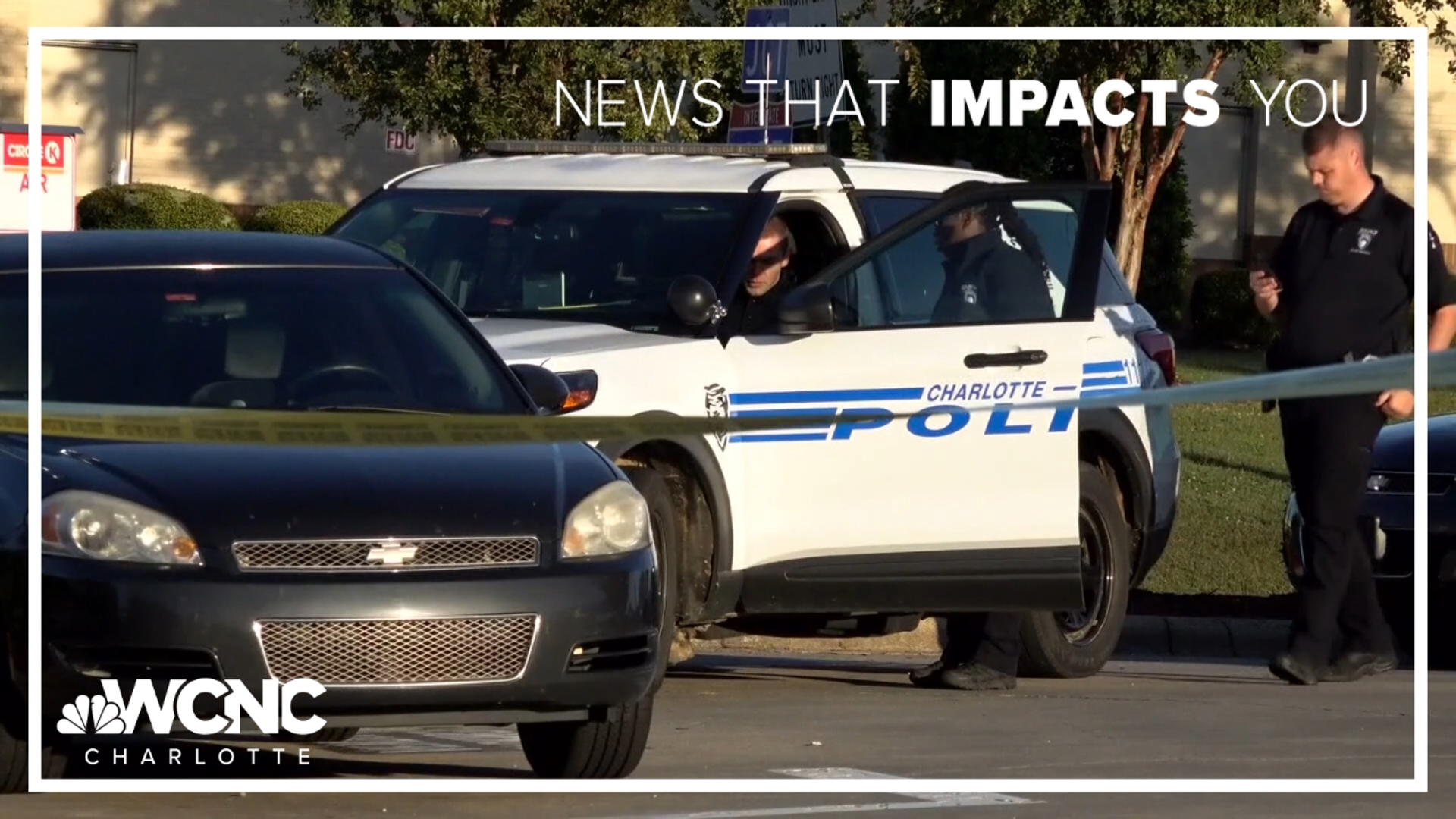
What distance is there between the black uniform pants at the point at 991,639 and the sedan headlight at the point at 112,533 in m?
3.96

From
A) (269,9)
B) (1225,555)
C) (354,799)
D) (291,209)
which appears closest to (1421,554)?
(354,799)

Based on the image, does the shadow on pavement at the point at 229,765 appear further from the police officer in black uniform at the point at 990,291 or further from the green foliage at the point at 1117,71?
the green foliage at the point at 1117,71

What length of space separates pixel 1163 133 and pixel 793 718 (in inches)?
106

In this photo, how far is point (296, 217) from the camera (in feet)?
48.1

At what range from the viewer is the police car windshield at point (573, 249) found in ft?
28.3

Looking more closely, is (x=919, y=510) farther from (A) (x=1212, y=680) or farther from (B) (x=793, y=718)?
(A) (x=1212, y=680)

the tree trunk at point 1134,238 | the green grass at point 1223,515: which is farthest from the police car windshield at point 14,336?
the green grass at point 1223,515

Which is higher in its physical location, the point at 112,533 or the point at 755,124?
the point at 755,124

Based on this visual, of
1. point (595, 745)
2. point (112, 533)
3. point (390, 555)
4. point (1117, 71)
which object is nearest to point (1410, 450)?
point (1117, 71)

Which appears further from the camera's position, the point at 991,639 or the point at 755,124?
the point at 755,124

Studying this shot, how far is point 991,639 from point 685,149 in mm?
2108

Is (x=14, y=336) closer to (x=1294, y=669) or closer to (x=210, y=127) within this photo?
(x=1294, y=669)

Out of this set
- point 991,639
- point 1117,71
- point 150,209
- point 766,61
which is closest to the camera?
point 1117,71

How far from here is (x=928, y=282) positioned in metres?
8.75
